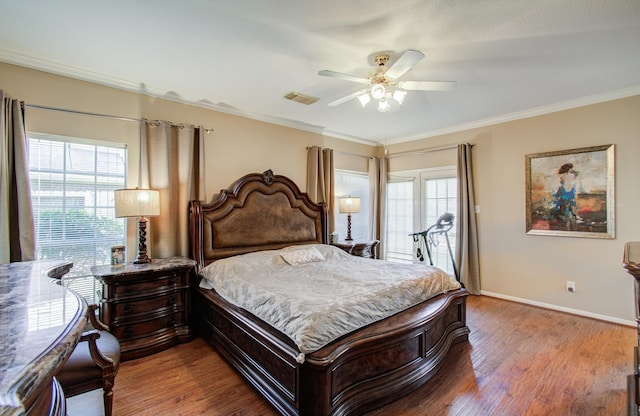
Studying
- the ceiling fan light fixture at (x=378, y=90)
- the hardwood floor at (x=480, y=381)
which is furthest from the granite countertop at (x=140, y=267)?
the ceiling fan light fixture at (x=378, y=90)

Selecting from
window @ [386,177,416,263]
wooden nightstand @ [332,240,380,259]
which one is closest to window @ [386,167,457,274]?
window @ [386,177,416,263]

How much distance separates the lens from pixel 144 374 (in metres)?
2.48

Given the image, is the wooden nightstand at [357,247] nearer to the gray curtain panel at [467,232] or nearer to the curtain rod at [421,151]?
the gray curtain panel at [467,232]

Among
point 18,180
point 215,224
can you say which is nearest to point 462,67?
point 215,224

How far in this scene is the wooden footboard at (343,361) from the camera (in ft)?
5.91

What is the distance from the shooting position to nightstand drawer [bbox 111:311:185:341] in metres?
2.69

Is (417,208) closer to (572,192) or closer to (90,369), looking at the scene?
(572,192)

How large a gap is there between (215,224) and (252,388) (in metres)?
1.98

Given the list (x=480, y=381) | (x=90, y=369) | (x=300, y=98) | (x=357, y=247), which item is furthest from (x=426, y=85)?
(x=90, y=369)

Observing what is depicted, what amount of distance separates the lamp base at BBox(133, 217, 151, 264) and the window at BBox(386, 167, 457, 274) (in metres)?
4.35

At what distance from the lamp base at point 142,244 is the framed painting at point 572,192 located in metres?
5.02

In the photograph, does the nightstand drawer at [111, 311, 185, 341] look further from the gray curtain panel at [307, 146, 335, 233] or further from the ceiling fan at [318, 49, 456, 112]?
the ceiling fan at [318, 49, 456, 112]

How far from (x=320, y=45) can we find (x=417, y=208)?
3.82 m

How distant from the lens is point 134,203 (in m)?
2.88
